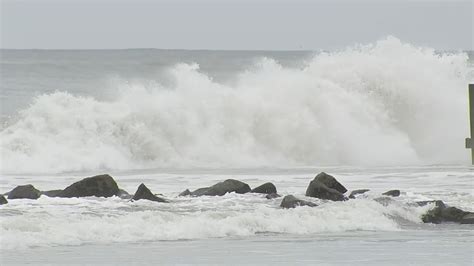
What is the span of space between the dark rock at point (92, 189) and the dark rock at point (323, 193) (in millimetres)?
2448

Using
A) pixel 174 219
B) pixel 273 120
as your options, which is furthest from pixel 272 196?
pixel 273 120

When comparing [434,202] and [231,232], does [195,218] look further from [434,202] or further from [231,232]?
[434,202]

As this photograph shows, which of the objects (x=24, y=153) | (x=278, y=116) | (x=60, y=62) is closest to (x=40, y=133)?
(x=24, y=153)

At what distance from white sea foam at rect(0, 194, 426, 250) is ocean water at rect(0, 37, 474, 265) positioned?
0.08 feet

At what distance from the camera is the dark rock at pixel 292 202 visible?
45.8 feet

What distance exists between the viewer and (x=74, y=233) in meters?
12.2

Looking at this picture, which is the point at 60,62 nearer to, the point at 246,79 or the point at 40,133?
the point at 246,79

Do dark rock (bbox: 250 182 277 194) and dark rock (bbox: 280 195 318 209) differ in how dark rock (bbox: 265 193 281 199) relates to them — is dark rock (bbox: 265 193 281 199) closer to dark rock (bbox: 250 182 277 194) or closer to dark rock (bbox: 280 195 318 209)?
dark rock (bbox: 250 182 277 194)

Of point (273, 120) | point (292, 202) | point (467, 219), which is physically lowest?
point (467, 219)

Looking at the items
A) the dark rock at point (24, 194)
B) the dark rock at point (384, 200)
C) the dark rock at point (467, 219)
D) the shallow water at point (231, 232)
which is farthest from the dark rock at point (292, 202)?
the dark rock at point (24, 194)

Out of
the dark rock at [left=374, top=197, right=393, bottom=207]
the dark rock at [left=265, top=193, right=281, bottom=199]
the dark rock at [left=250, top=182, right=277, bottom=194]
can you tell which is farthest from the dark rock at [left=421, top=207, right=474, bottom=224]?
the dark rock at [left=250, top=182, right=277, bottom=194]

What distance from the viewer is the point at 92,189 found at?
47.9ft

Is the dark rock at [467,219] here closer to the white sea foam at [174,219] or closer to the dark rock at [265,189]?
the white sea foam at [174,219]

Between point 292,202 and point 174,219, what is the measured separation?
1637 mm
